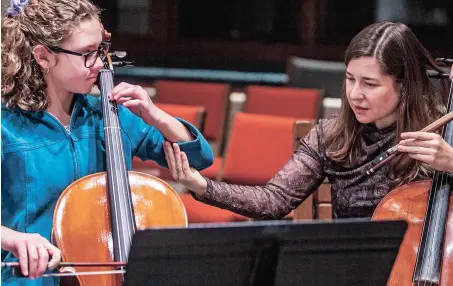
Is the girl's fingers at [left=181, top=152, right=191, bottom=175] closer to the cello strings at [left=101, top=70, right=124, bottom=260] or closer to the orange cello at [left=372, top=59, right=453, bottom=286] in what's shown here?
the cello strings at [left=101, top=70, right=124, bottom=260]

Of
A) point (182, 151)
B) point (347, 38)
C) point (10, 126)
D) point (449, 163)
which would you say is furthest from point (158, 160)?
point (347, 38)

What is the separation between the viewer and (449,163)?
1846 millimetres

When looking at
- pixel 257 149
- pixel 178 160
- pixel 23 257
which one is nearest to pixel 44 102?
pixel 178 160

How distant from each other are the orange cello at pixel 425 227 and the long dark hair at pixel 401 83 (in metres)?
0.14

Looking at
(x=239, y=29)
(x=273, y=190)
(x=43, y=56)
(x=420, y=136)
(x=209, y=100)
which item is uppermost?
(x=43, y=56)

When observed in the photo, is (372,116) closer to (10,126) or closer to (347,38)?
(10,126)

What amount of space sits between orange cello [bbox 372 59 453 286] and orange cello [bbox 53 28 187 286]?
48 centimetres

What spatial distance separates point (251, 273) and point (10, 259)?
24.1 inches

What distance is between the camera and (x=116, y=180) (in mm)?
1818

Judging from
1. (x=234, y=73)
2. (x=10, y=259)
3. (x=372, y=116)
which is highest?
(x=372, y=116)

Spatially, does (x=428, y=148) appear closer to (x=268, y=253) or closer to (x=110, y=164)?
(x=268, y=253)

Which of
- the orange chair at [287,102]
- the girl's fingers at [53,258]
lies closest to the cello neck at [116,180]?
the girl's fingers at [53,258]

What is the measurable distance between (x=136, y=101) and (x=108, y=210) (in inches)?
10.4

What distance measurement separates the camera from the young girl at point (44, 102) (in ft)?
5.99
